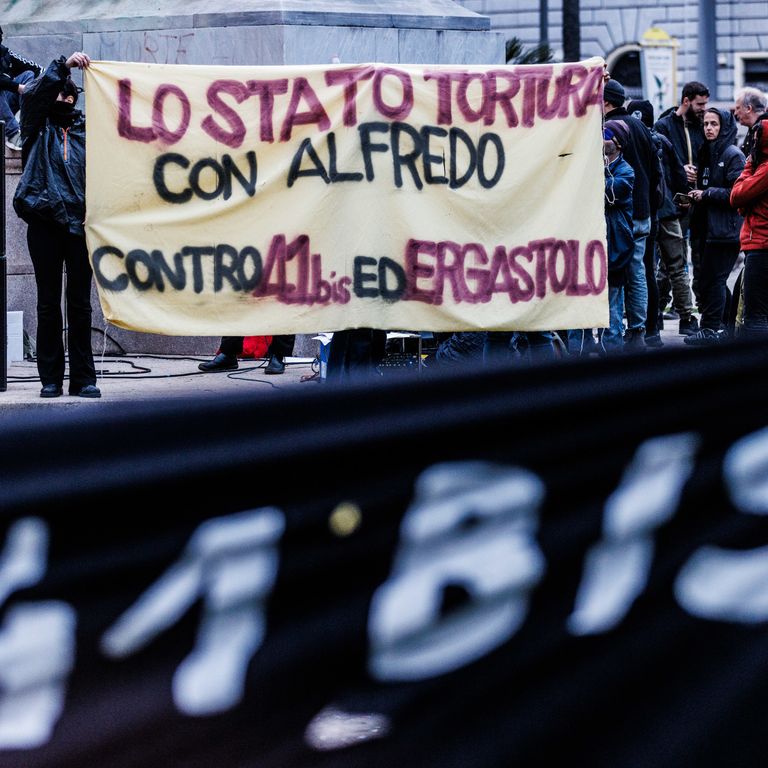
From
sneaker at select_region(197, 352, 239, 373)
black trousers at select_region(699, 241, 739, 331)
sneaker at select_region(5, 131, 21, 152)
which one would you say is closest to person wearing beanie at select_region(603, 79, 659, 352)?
A: black trousers at select_region(699, 241, 739, 331)

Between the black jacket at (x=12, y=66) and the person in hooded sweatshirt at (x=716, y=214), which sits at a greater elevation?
the black jacket at (x=12, y=66)

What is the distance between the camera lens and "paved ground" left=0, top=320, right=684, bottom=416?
8552 mm

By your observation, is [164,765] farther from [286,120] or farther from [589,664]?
[286,120]

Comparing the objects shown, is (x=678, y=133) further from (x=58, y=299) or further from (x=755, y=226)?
(x=58, y=299)

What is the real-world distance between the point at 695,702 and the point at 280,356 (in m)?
8.02

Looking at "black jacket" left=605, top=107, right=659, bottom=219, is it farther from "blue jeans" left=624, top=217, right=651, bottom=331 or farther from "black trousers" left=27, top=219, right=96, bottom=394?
"black trousers" left=27, top=219, right=96, bottom=394

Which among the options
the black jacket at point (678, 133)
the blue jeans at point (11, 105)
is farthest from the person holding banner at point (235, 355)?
the black jacket at point (678, 133)

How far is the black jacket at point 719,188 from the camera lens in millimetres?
10969

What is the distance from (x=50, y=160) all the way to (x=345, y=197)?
1.70 m

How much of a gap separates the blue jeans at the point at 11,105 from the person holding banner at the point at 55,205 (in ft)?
11.7

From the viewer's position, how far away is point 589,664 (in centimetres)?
214

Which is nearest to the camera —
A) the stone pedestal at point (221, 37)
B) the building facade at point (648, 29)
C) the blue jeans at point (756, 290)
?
the blue jeans at point (756, 290)

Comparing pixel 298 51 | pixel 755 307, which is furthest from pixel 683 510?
pixel 298 51

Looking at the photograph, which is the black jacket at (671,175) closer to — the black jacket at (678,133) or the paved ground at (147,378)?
the black jacket at (678,133)
